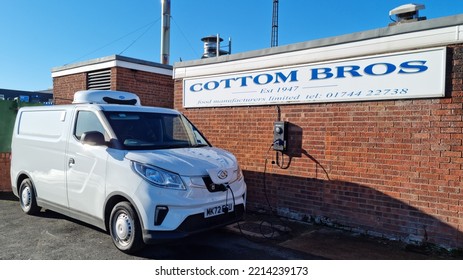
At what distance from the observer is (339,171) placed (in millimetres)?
5957

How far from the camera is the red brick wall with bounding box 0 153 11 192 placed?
857cm

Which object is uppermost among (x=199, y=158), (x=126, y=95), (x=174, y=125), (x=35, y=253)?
(x=126, y=95)

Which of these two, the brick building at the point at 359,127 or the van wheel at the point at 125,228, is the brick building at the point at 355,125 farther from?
the van wheel at the point at 125,228

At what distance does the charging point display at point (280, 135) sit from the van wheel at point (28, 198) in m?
4.35

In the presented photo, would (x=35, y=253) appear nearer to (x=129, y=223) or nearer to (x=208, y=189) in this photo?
(x=129, y=223)

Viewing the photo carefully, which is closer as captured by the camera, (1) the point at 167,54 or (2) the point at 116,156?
(2) the point at 116,156

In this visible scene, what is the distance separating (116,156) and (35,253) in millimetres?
1637

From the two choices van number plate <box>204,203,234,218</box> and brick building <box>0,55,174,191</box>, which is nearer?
van number plate <box>204,203,234,218</box>

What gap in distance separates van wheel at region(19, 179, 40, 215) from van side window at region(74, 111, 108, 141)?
5.95 feet

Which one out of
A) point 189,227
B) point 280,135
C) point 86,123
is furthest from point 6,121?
point 189,227

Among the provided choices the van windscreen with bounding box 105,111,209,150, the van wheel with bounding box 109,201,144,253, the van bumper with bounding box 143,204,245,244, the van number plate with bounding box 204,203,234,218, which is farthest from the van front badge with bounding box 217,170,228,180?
the van wheel with bounding box 109,201,144,253

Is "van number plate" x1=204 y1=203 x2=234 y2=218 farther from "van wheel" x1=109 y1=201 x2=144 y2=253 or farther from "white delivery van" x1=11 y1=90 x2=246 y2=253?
"van wheel" x1=109 y1=201 x2=144 y2=253

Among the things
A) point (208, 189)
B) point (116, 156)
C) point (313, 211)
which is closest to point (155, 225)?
point (208, 189)

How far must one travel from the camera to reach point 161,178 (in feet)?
14.0
